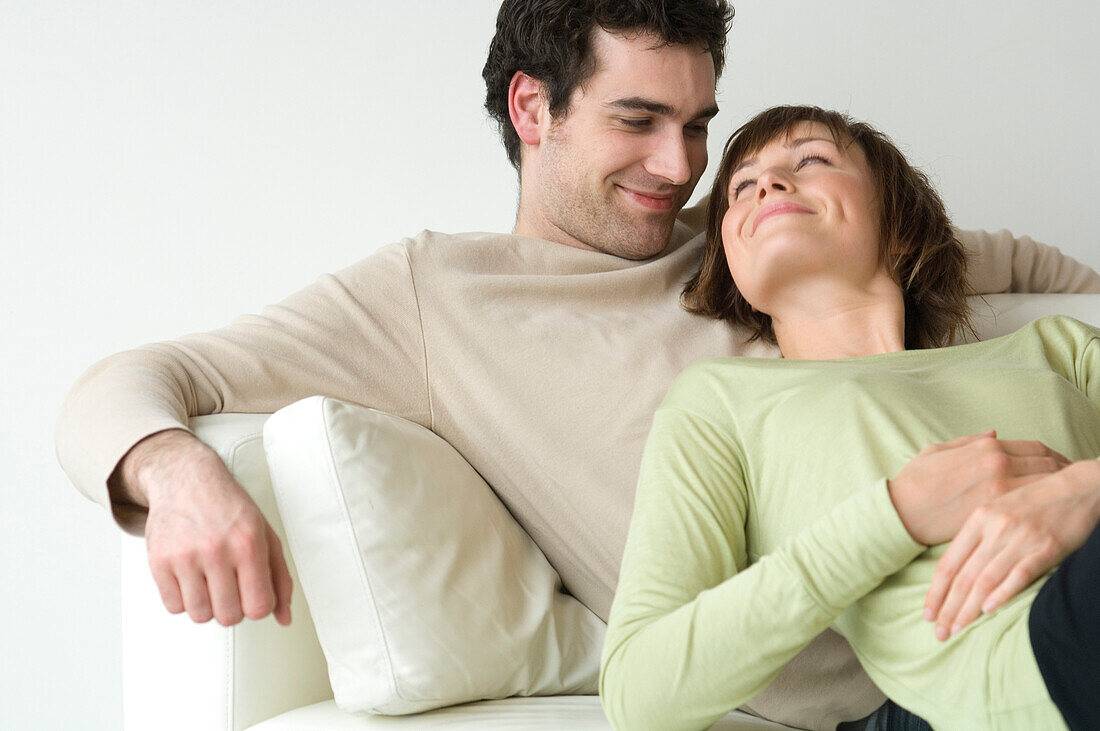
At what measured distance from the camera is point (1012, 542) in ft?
3.26

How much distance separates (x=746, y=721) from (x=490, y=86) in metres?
1.39

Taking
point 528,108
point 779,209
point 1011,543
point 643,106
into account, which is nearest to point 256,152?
point 528,108

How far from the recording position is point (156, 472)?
1.14m

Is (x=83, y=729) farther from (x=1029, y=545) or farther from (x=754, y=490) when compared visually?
(x=1029, y=545)

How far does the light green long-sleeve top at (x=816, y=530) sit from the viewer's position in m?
1.01

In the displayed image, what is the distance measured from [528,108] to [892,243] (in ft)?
2.66

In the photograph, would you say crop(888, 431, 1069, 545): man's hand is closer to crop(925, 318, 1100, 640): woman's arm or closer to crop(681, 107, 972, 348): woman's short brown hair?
crop(925, 318, 1100, 640): woman's arm

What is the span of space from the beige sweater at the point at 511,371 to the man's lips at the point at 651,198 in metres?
0.20

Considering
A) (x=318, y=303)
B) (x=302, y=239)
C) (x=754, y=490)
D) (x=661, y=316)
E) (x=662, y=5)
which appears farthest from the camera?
(x=302, y=239)

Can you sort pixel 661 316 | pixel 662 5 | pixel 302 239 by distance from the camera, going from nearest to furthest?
1. pixel 661 316
2. pixel 662 5
3. pixel 302 239

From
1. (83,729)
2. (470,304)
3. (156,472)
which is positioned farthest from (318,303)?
(83,729)

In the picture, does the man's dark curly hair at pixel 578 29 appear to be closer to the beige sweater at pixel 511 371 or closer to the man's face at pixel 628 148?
the man's face at pixel 628 148

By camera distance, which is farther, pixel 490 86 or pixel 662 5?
pixel 490 86

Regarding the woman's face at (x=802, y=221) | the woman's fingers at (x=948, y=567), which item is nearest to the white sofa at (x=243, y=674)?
the woman's fingers at (x=948, y=567)
